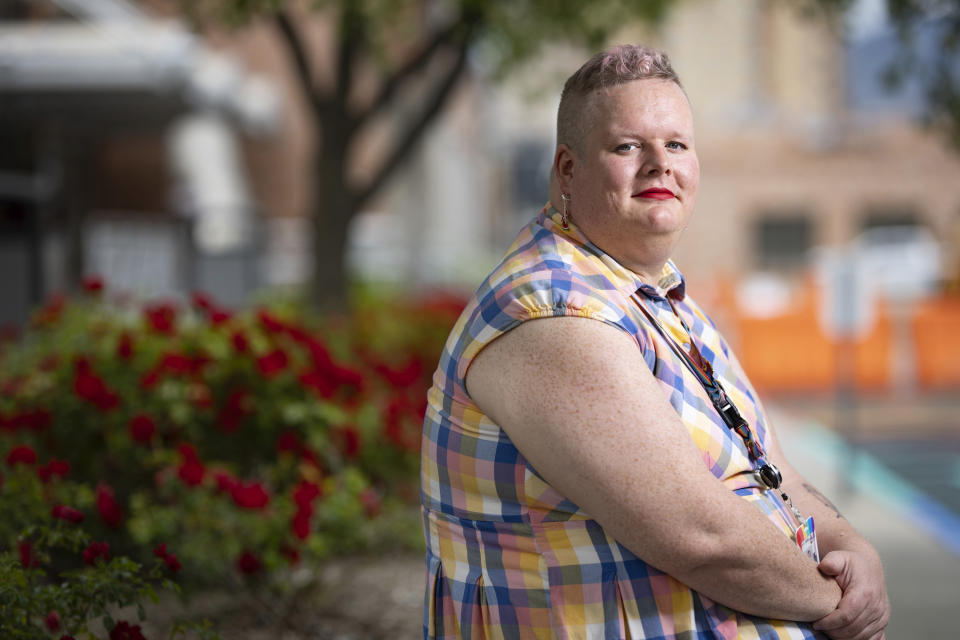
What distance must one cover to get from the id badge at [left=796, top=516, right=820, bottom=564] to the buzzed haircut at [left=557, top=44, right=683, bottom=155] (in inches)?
36.0

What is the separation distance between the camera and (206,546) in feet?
12.8

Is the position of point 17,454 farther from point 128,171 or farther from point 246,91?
point 128,171

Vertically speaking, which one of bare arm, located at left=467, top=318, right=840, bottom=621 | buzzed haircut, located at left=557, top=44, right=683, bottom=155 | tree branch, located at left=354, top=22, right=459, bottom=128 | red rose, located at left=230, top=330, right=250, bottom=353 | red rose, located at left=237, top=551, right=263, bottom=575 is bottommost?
red rose, located at left=237, top=551, right=263, bottom=575

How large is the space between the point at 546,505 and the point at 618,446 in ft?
0.68

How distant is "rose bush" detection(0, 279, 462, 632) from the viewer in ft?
12.5

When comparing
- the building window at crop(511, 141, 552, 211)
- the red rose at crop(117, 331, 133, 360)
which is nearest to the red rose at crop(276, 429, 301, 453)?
the red rose at crop(117, 331, 133, 360)

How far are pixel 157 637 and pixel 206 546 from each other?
448 millimetres

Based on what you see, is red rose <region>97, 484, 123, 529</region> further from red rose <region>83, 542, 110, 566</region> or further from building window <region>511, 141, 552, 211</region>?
building window <region>511, 141, 552, 211</region>

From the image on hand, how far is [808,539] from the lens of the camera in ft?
7.17

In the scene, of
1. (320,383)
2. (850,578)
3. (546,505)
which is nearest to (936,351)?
(320,383)

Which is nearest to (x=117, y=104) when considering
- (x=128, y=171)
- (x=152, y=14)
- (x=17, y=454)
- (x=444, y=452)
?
(x=152, y=14)

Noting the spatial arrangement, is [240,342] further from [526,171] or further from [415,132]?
[526,171]

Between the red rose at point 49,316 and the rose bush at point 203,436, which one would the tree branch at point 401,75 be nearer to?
the red rose at point 49,316

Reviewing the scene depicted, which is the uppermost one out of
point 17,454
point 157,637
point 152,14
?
point 152,14
